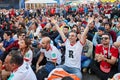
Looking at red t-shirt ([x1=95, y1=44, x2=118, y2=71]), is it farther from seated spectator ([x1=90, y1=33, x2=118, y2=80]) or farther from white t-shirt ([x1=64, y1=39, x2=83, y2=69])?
white t-shirt ([x1=64, y1=39, x2=83, y2=69])

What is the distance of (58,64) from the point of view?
6.47 metres

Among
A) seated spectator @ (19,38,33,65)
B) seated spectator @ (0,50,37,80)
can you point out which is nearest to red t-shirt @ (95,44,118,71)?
seated spectator @ (19,38,33,65)

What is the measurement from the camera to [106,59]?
20.1 ft

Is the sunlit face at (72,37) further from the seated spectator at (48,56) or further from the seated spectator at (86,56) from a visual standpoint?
the seated spectator at (86,56)

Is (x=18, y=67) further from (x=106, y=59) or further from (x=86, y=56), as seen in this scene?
(x=86, y=56)

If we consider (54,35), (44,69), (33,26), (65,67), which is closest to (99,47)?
(65,67)

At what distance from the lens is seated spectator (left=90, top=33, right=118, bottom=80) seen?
6145 millimetres

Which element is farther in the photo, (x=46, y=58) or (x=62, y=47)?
(x=62, y=47)

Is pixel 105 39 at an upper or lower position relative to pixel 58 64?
upper

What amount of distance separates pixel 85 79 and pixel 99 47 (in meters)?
0.99

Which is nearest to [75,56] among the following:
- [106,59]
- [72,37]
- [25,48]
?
[72,37]

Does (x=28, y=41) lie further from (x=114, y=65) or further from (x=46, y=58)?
(x=114, y=65)

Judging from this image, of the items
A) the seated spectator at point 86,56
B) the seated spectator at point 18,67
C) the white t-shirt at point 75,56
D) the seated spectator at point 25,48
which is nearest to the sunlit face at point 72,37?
the white t-shirt at point 75,56

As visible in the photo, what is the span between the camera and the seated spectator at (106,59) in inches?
242
